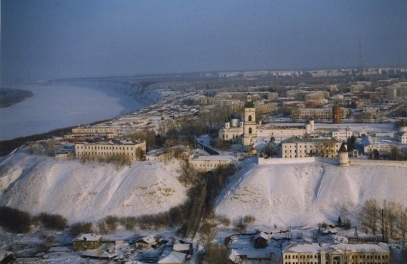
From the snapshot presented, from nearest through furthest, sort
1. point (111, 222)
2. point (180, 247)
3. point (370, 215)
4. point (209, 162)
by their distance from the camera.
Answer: point (180, 247) < point (370, 215) < point (111, 222) < point (209, 162)

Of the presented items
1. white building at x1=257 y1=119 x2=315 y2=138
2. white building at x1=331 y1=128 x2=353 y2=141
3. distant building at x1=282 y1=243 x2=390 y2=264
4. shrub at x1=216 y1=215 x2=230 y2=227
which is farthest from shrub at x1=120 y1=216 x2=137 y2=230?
white building at x1=331 y1=128 x2=353 y2=141

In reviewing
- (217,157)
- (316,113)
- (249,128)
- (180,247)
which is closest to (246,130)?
(249,128)

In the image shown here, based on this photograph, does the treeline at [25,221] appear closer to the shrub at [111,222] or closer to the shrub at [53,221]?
the shrub at [53,221]

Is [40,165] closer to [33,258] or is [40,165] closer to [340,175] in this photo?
[33,258]

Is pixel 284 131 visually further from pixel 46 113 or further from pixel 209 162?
pixel 46 113

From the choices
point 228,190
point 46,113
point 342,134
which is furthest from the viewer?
point 46,113

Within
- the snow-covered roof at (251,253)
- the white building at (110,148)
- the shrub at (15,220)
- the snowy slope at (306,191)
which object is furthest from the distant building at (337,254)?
the white building at (110,148)

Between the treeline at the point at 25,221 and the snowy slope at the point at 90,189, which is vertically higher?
the snowy slope at the point at 90,189
